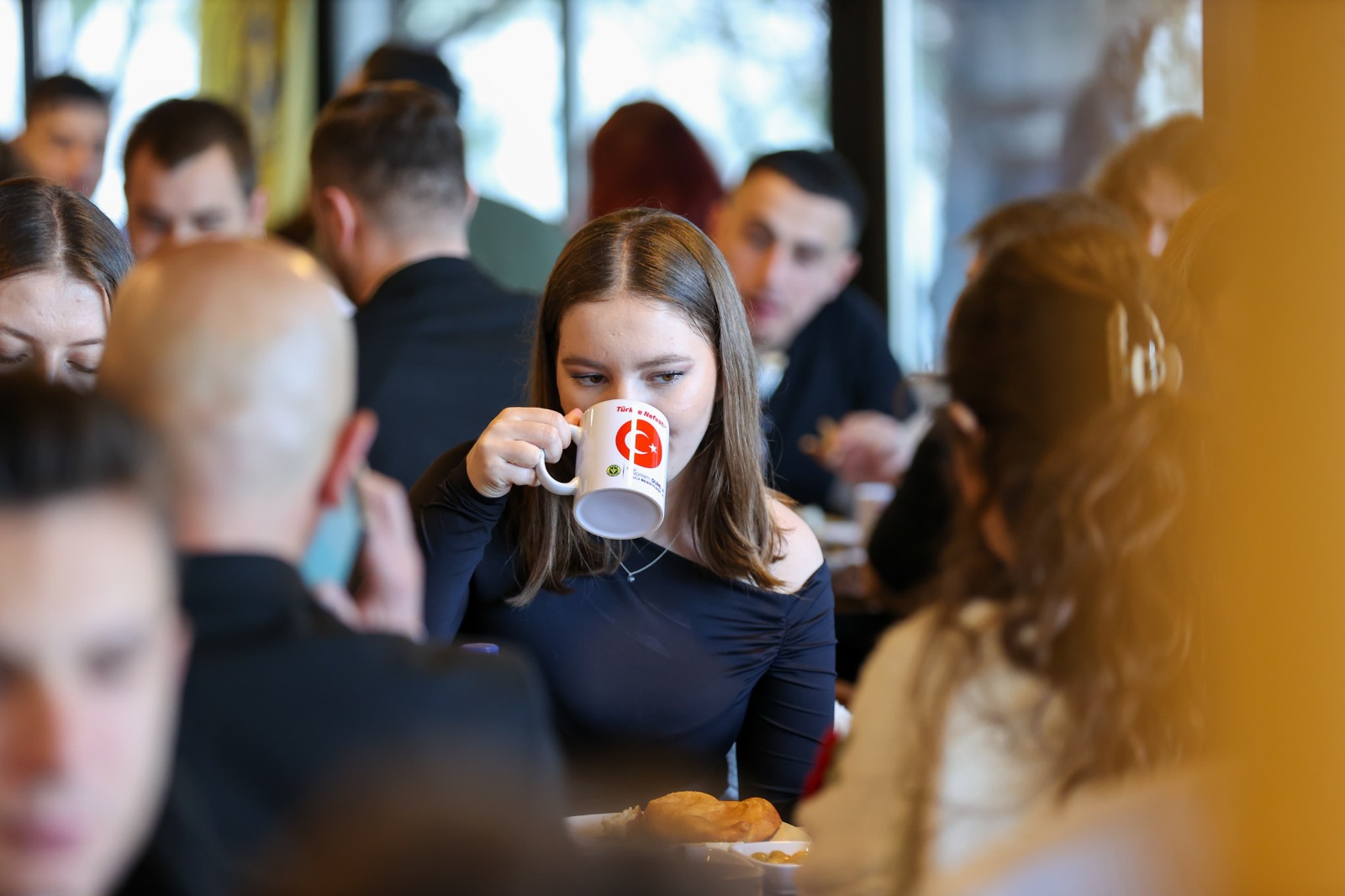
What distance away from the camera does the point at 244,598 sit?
28.6 inches

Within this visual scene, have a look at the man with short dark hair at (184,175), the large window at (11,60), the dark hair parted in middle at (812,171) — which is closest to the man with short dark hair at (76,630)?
the man with short dark hair at (184,175)

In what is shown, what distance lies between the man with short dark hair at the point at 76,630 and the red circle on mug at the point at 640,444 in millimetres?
553

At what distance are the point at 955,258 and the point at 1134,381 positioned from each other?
0.83 m

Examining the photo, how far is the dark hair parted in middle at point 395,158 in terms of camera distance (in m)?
2.12

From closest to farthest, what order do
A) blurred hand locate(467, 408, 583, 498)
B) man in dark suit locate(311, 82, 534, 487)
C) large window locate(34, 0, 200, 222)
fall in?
blurred hand locate(467, 408, 583, 498), man in dark suit locate(311, 82, 534, 487), large window locate(34, 0, 200, 222)

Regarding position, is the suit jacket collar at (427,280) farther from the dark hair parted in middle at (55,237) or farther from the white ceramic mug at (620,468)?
the white ceramic mug at (620,468)

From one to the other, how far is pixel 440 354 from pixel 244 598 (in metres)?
1.10

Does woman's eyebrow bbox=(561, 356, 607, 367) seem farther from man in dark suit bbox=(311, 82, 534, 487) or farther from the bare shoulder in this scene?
the bare shoulder

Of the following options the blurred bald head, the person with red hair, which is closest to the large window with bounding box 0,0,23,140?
the person with red hair

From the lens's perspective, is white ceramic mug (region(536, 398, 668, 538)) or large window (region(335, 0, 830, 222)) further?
large window (region(335, 0, 830, 222))

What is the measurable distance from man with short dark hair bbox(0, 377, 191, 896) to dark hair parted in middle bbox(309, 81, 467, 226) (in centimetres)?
147

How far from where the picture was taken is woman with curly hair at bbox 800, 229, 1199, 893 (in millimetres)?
887

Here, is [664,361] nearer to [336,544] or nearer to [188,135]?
[336,544]

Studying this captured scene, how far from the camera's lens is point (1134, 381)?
0.91 m
